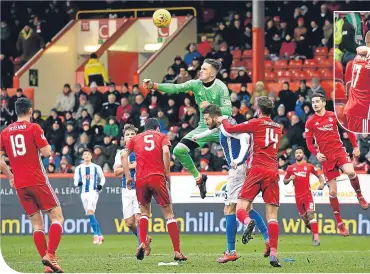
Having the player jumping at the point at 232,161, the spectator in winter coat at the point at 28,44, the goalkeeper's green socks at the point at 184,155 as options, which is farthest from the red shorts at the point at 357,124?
the spectator in winter coat at the point at 28,44

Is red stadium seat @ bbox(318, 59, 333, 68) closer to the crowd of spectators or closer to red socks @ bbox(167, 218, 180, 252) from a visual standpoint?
the crowd of spectators

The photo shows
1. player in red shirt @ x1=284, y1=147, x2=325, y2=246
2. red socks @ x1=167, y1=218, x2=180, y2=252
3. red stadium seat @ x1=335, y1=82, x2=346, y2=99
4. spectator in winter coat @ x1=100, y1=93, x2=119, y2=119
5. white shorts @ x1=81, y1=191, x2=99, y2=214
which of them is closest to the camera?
red socks @ x1=167, y1=218, x2=180, y2=252

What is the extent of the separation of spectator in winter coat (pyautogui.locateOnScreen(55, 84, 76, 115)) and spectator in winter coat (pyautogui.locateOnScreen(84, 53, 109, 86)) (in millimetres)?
1329

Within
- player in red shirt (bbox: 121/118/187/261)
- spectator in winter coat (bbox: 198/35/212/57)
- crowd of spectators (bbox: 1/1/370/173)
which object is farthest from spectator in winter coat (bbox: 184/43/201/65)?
player in red shirt (bbox: 121/118/187/261)

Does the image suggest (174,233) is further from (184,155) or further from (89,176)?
(89,176)

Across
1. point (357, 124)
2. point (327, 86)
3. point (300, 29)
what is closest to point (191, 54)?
point (300, 29)

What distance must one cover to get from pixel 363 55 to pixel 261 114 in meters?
4.20

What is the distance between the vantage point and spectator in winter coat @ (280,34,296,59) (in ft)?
103

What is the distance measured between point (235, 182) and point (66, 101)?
14762mm

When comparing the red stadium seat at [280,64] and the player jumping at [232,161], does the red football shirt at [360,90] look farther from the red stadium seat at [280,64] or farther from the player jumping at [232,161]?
the red stadium seat at [280,64]

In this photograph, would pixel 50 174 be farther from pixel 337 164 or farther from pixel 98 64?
pixel 337 164

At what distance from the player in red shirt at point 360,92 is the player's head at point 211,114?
160 inches

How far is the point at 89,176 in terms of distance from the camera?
81.3 feet

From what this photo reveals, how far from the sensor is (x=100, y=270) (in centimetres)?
1664
